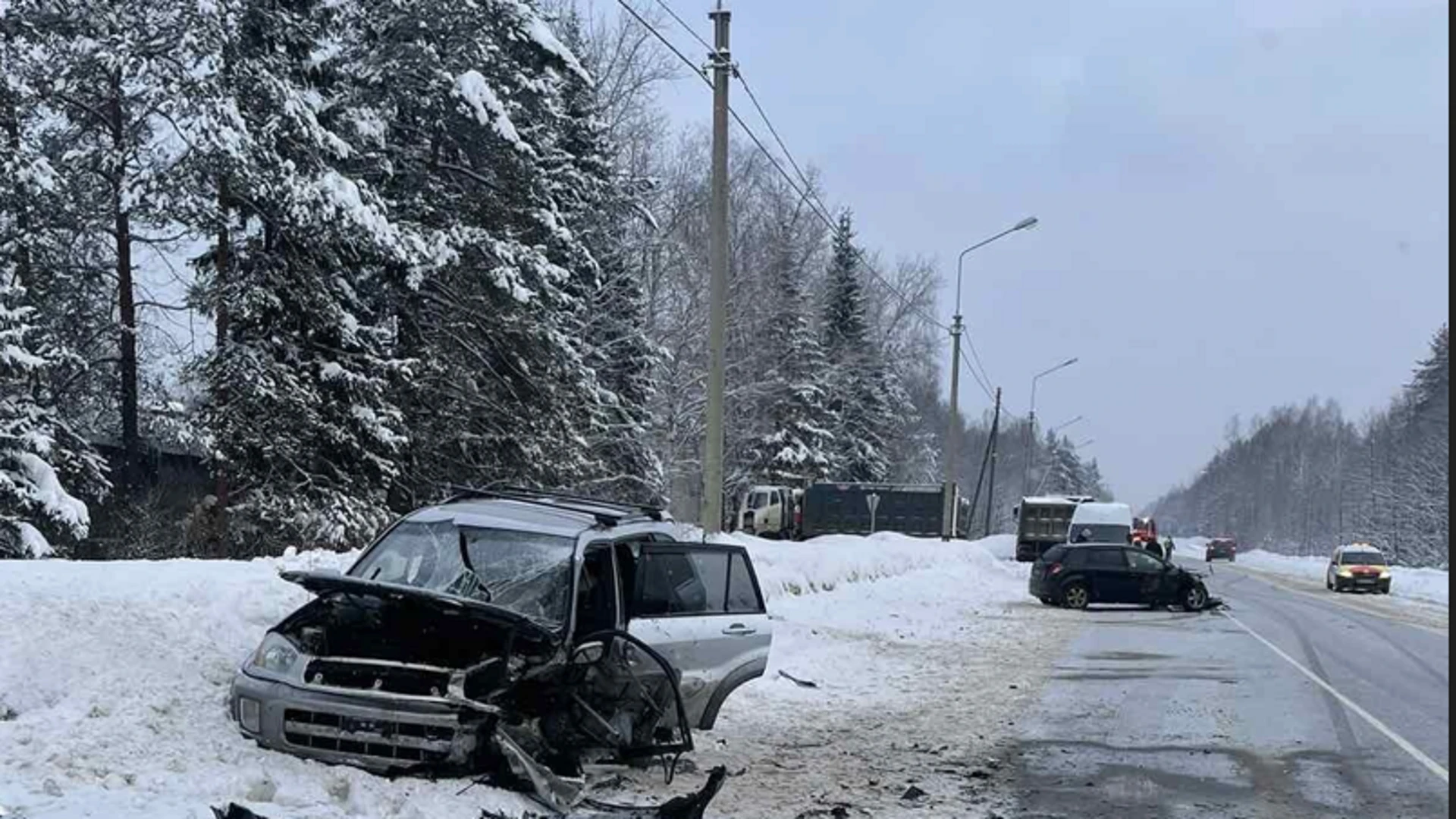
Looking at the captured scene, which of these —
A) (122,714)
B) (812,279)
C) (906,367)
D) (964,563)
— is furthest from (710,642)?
(906,367)

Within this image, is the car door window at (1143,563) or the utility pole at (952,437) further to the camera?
the utility pole at (952,437)

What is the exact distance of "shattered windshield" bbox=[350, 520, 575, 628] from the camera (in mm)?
8031

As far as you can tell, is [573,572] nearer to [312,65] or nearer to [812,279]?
[312,65]

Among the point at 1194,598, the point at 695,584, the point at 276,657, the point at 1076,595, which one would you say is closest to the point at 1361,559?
the point at 1194,598

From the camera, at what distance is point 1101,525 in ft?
128

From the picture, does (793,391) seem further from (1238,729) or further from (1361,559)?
(1238,729)

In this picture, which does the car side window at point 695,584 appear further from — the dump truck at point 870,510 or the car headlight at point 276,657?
the dump truck at point 870,510

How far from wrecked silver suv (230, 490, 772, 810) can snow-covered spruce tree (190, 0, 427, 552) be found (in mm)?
14357

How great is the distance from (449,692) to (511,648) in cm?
54

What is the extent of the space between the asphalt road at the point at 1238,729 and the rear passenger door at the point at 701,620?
2.09 m

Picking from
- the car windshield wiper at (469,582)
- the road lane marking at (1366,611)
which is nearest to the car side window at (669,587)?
the car windshield wiper at (469,582)

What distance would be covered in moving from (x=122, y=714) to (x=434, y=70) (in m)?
20.0

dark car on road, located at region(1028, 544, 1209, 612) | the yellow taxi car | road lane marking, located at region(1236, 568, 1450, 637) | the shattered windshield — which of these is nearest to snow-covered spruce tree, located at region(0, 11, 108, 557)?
the shattered windshield

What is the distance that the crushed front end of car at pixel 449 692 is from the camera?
6.80 m
